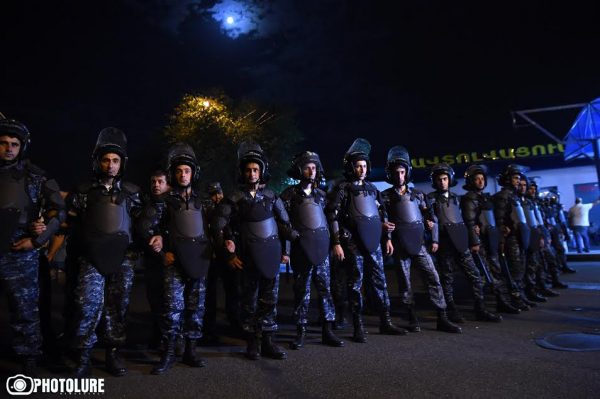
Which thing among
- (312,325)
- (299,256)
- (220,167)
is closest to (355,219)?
(299,256)

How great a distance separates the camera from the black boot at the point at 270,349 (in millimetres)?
4371

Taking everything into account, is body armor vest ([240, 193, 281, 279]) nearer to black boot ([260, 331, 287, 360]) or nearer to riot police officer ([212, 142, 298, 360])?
riot police officer ([212, 142, 298, 360])

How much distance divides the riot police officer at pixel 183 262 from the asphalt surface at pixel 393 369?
0.99 ft

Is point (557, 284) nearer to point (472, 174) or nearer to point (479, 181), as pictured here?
point (479, 181)

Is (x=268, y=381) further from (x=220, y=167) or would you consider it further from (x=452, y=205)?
(x=220, y=167)

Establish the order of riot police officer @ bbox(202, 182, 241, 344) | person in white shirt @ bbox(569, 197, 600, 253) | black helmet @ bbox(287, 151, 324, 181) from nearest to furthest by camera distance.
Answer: black helmet @ bbox(287, 151, 324, 181)
riot police officer @ bbox(202, 182, 241, 344)
person in white shirt @ bbox(569, 197, 600, 253)

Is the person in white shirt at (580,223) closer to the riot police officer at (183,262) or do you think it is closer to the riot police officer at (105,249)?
the riot police officer at (183,262)

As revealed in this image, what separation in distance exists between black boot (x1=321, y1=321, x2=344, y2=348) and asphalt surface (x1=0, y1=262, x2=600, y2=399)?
9 cm

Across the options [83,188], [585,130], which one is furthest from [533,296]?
[585,130]

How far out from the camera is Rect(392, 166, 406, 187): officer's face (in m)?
5.81

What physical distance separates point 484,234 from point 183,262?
16.2 feet

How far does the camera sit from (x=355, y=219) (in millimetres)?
5230

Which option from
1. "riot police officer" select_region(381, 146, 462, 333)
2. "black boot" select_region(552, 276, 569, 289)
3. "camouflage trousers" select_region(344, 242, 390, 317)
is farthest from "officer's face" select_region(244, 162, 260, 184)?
"black boot" select_region(552, 276, 569, 289)

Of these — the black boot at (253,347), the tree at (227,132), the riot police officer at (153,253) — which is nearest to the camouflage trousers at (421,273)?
the black boot at (253,347)
